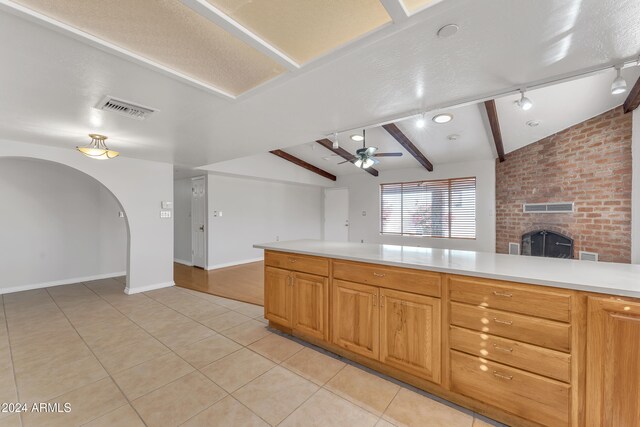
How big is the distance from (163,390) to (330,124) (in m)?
2.75

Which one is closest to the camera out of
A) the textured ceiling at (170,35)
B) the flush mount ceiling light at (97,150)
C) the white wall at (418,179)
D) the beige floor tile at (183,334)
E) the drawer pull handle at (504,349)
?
the textured ceiling at (170,35)

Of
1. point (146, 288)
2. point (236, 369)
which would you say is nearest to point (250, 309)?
point (236, 369)

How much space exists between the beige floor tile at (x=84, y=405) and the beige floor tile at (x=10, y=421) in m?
0.03

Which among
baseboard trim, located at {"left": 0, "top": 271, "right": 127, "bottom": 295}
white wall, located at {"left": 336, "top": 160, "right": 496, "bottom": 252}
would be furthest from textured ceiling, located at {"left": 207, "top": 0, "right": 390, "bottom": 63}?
baseboard trim, located at {"left": 0, "top": 271, "right": 127, "bottom": 295}

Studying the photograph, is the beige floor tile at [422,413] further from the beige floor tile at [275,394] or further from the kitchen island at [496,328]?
the beige floor tile at [275,394]

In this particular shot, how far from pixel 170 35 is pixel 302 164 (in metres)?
5.68

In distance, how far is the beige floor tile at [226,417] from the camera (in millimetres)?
1596

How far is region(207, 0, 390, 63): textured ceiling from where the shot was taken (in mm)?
1226

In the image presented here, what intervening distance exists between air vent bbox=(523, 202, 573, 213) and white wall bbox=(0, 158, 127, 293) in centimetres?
753

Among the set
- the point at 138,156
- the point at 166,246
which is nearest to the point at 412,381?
the point at 166,246

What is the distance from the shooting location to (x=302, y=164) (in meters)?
7.05

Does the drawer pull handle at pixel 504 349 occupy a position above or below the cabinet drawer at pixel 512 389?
above

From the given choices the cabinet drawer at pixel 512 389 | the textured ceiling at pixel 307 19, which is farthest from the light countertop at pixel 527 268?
the textured ceiling at pixel 307 19

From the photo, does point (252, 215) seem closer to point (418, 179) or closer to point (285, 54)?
point (418, 179)
